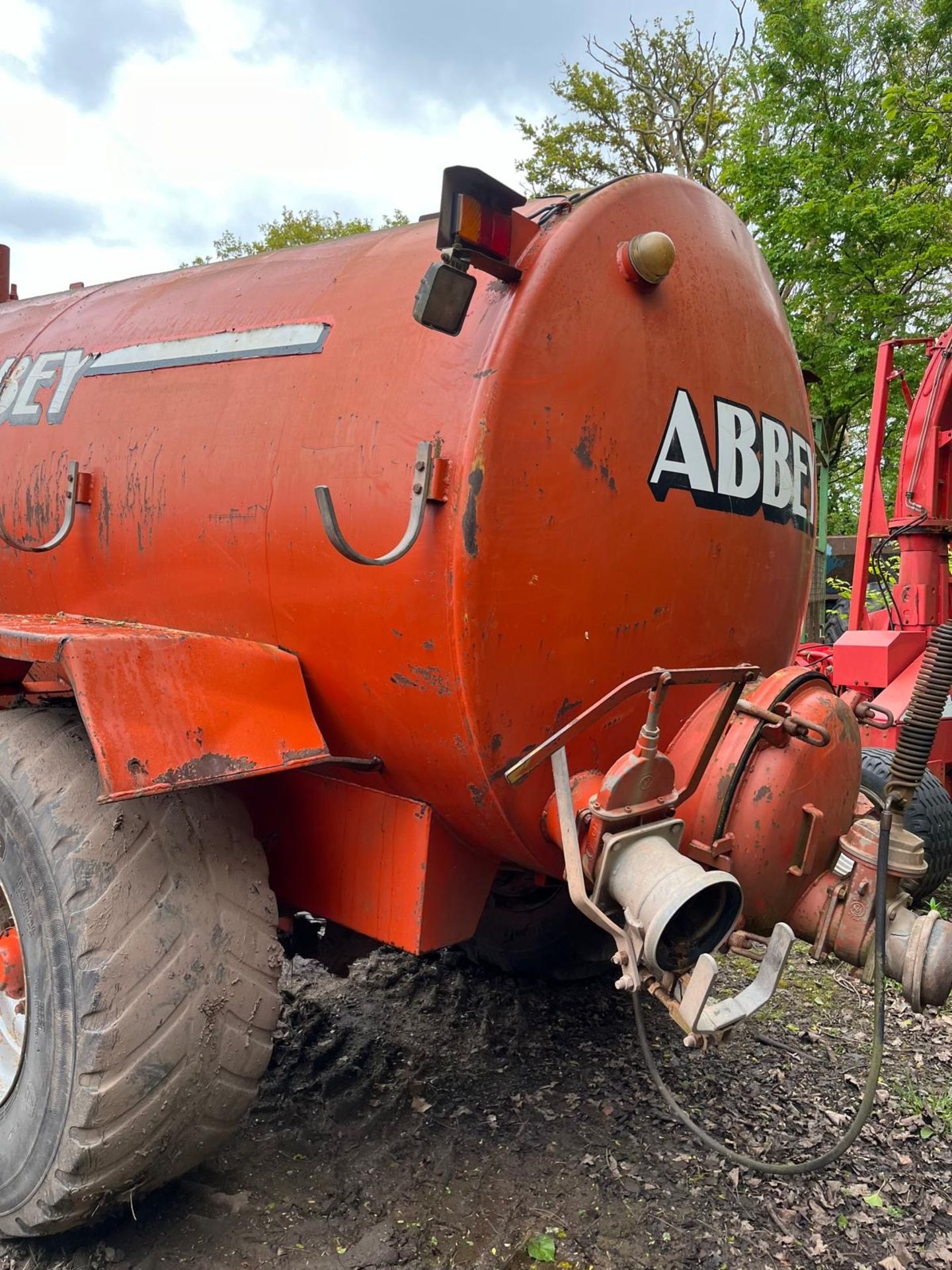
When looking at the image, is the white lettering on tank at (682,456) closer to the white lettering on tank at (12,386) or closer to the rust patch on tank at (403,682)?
the rust patch on tank at (403,682)

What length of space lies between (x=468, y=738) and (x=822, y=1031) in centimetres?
233

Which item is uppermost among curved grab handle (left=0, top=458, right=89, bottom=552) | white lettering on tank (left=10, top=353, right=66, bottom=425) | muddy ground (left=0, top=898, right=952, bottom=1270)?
white lettering on tank (left=10, top=353, right=66, bottom=425)

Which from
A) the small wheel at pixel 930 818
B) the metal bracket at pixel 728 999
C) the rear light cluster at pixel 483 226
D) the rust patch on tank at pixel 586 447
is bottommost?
the small wheel at pixel 930 818

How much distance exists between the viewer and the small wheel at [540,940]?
10.4 ft

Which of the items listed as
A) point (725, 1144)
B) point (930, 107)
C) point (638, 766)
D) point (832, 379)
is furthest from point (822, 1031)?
point (930, 107)

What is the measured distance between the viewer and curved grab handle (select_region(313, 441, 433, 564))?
1.81m

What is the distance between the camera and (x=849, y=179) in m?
12.8

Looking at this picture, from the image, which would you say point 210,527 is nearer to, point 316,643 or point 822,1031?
point 316,643

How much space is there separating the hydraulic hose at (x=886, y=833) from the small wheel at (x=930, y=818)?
1677 millimetres

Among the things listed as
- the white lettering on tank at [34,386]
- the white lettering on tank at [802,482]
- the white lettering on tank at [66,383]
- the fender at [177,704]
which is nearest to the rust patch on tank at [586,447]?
the fender at [177,704]

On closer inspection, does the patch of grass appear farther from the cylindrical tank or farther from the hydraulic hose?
the cylindrical tank

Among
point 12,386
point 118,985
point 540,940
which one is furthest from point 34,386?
point 540,940

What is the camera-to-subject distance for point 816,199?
39.2 feet

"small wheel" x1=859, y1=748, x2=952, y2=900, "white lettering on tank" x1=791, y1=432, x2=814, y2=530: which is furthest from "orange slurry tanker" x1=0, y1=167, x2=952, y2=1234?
"small wheel" x1=859, y1=748, x2=952, y2=900
